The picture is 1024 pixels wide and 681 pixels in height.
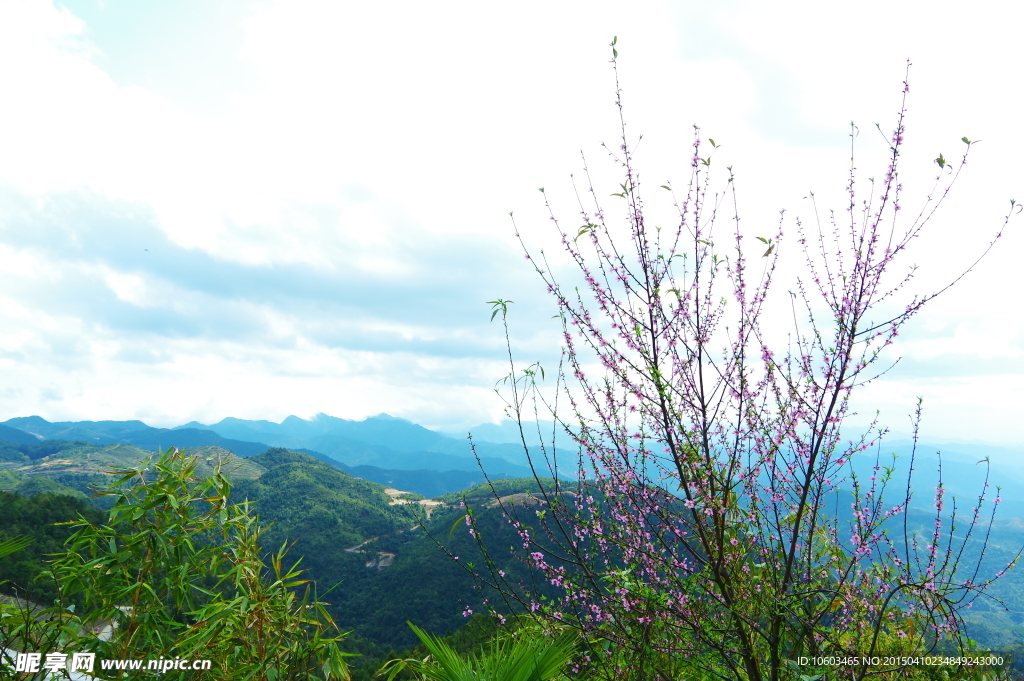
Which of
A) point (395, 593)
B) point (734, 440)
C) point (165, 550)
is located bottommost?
point (395, 593)

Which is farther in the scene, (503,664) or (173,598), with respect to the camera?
(173,598)

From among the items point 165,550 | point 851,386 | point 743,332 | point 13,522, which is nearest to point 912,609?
point 851,386

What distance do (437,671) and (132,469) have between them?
2290 millimetres

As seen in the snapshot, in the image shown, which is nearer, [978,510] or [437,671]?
[437,671]

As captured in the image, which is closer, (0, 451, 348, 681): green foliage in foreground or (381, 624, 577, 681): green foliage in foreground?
(381, 624, 577, 681): green foliage in foreground

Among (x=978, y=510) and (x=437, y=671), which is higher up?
(x=978, y=510)

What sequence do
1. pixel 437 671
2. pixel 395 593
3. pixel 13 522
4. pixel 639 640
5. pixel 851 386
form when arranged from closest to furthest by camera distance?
pixel 437 671
pixel 851 386
pixel 639 640
pixel 13 522
pixel 395 593

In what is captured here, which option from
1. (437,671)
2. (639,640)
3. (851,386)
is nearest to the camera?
(437,671)

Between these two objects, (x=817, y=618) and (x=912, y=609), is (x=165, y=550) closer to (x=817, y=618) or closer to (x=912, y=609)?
(x=817, y=618)

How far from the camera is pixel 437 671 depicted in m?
2.64

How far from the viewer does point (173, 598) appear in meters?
3.24

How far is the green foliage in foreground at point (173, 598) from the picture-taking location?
9.78 feet

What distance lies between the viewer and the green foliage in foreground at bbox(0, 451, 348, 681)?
2982 millimetres

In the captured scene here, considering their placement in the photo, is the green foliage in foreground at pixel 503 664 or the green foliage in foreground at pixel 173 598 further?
the green foliage in foreground at pixel 173 598
